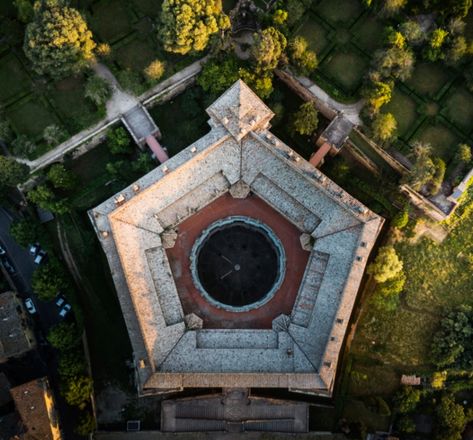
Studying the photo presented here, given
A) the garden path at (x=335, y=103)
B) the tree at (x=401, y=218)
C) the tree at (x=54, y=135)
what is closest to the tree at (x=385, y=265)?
the tree at (x=401, y=218)

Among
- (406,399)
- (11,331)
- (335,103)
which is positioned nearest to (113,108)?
(335,103)

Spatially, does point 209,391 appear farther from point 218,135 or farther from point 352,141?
point 352,141

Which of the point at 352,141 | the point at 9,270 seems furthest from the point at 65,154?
the point at 352,141

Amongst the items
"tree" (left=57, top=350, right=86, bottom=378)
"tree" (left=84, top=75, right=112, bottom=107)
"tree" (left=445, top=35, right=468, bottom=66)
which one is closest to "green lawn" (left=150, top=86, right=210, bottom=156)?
"tree" (left=84, top=75, right=112, bottom=107)

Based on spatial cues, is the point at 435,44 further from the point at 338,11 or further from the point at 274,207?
the point at 274,207

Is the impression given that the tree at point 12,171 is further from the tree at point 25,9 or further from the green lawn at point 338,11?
the green lawn at point 338,11

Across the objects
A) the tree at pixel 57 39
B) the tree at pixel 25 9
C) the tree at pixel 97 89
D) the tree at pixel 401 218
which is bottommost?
the tree at pixel 401 218
